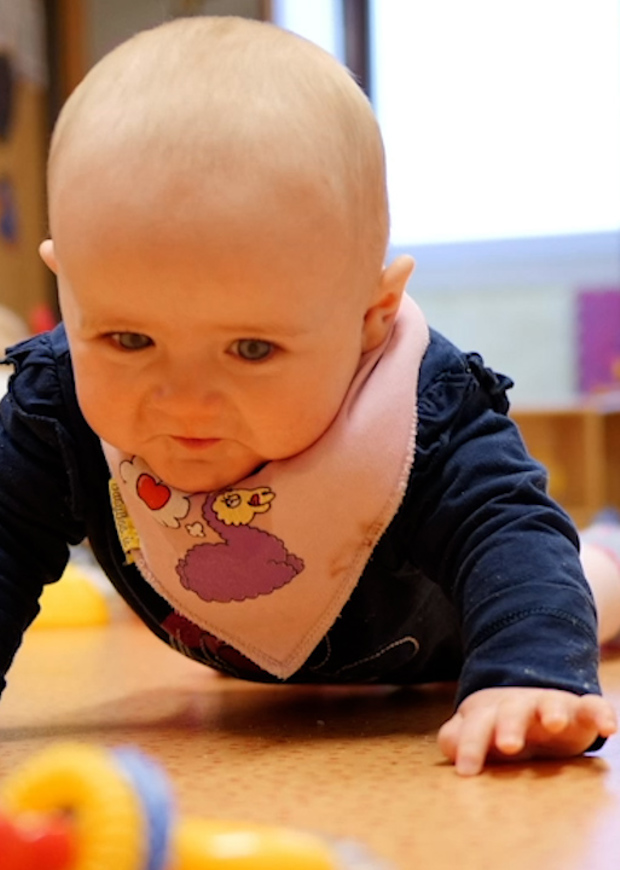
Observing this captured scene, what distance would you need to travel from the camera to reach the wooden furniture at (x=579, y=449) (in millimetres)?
2393

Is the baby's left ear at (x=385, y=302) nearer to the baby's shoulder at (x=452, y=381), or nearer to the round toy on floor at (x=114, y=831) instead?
the baby's shoulder at (x=452, y=381)

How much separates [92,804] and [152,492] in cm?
40

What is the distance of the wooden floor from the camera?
0.52 metres

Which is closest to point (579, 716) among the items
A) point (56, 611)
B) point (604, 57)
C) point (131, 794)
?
point (131, 794)

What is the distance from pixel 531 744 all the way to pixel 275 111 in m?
0.34

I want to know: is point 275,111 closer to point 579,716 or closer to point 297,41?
point 297,41

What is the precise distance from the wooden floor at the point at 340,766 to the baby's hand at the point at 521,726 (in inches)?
0.4

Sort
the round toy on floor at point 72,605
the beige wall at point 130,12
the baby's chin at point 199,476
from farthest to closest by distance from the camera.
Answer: the beige wall at point 130,12 < the round toy on floor at point 72,605 < the baby's chin at point 199,476

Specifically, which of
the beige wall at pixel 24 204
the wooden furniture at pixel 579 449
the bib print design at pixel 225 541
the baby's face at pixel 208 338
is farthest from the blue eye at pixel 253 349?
the beige wall at pixel 24 204

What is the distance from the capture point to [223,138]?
64 centimetres

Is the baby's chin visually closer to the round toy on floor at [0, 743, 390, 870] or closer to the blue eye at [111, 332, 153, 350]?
the blue eye at [111, 332, 153, 350]

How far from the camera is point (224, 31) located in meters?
0.71

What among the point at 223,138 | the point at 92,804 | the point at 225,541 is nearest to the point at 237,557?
the point at 225,541

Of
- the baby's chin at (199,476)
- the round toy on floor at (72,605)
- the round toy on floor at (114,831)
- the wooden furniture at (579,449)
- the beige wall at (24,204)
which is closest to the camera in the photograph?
the round toy on floor at (114,831)
